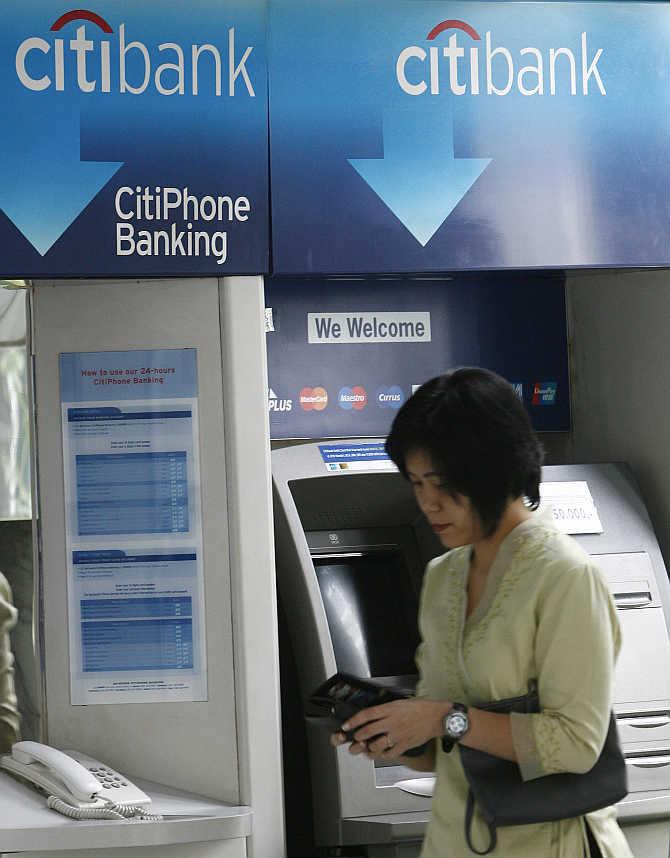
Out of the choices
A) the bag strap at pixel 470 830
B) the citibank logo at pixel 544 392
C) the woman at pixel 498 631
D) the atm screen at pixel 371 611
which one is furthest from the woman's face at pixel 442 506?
the citibank logo at pixel 544 392

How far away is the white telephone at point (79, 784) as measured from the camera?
7.74ft

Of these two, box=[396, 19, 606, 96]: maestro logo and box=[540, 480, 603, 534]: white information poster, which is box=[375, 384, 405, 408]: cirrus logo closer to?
box=[540, 480, 603, 534]: white information poster

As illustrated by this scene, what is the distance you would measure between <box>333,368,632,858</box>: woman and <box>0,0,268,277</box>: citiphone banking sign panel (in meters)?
0.86

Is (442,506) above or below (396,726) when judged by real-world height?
above

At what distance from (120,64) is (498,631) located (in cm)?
149

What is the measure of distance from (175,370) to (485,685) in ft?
3.73

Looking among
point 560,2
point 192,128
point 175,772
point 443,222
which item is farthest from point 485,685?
point 560,2

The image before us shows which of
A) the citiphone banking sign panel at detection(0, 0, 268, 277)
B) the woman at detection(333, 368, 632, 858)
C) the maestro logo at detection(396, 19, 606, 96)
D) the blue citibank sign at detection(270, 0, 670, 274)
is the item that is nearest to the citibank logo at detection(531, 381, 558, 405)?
the blue citibank sign at detection(270, 0, 670, 274)

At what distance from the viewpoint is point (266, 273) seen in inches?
102

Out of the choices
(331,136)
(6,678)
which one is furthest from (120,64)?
(6,678)

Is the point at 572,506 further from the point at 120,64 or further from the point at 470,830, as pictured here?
the point at 120,64

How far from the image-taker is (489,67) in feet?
8.76

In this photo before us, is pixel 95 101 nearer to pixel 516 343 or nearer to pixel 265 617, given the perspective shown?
pixel 265 617

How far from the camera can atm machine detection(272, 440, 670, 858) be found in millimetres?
2691
